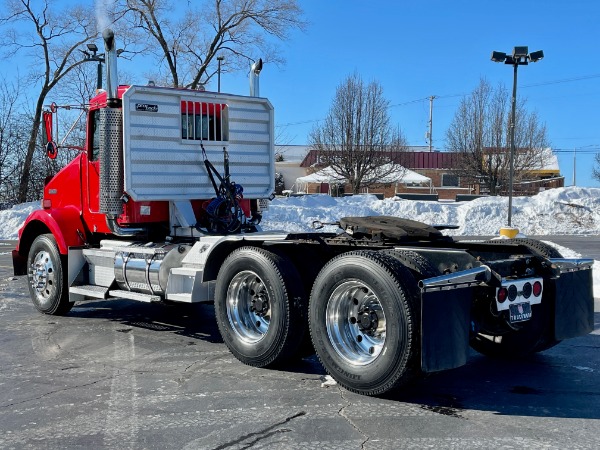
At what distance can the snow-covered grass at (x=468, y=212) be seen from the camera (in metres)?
28.5

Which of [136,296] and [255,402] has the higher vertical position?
[136,296]

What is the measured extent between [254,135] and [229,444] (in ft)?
18.9

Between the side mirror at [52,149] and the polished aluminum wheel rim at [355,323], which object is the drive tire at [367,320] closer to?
the polished aluminum wheel rim at [355,323]

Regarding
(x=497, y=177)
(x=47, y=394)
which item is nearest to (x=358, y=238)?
(x=47, y=394)

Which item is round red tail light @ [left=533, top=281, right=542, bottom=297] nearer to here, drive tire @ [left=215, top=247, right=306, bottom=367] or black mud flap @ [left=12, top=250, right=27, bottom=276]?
drive tire @ [left=215, top=247, right=306, bottom=367]

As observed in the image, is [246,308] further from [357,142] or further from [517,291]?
[357,142]

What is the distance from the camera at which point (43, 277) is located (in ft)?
29.7

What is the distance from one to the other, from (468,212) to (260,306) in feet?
83.7

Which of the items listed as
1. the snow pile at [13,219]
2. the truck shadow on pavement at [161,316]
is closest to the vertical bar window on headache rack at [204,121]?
the truck shadow on pavement at [161,316]

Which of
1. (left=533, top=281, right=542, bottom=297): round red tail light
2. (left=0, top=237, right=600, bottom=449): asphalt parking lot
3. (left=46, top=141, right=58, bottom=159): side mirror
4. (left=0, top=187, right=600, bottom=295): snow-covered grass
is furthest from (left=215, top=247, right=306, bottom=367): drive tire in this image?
(left=0, top=187, right=600, bottom=295): snow-covered grass

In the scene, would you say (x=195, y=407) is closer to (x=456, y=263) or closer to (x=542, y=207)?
(x=456, y=263)

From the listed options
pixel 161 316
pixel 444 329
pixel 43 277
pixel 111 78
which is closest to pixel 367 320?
pixel 444 329

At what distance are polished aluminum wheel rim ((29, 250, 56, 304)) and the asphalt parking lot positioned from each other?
1537 millimetres

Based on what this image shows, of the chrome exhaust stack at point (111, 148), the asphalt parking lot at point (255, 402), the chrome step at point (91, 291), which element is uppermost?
the chrome exhaust stack at point (111, 148)
